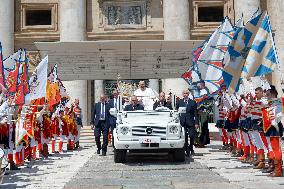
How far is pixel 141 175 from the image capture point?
1036 centimetres

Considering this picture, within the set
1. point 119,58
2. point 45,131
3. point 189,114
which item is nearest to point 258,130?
point 189,114

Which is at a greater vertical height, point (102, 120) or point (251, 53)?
point (251, 53)

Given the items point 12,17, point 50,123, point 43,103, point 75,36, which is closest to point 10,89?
point 43,103

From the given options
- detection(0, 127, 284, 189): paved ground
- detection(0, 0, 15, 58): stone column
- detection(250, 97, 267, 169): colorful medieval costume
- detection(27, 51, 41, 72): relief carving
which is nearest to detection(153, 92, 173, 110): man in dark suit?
detection(0, 127, 284, 189): paved ground

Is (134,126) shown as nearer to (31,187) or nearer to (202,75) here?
(202,75)

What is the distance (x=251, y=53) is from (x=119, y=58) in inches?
616

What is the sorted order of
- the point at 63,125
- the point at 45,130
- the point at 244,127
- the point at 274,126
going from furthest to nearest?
the point at 63,125, the point at 45,130, the point at 244,127, the point at 274,126

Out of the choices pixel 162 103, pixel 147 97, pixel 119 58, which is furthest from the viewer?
pixel 119 58

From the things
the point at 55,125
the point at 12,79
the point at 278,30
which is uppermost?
the point at 278,30

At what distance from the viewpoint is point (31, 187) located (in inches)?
351

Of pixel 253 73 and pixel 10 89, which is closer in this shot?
pixel 253 73

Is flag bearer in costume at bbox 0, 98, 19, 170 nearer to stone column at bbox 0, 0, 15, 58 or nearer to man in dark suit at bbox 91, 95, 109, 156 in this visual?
man in dark suit at bbox 91, 95, 109, 156

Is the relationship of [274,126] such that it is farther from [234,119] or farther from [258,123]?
[234,119]

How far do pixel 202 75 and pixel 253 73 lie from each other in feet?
13.6
